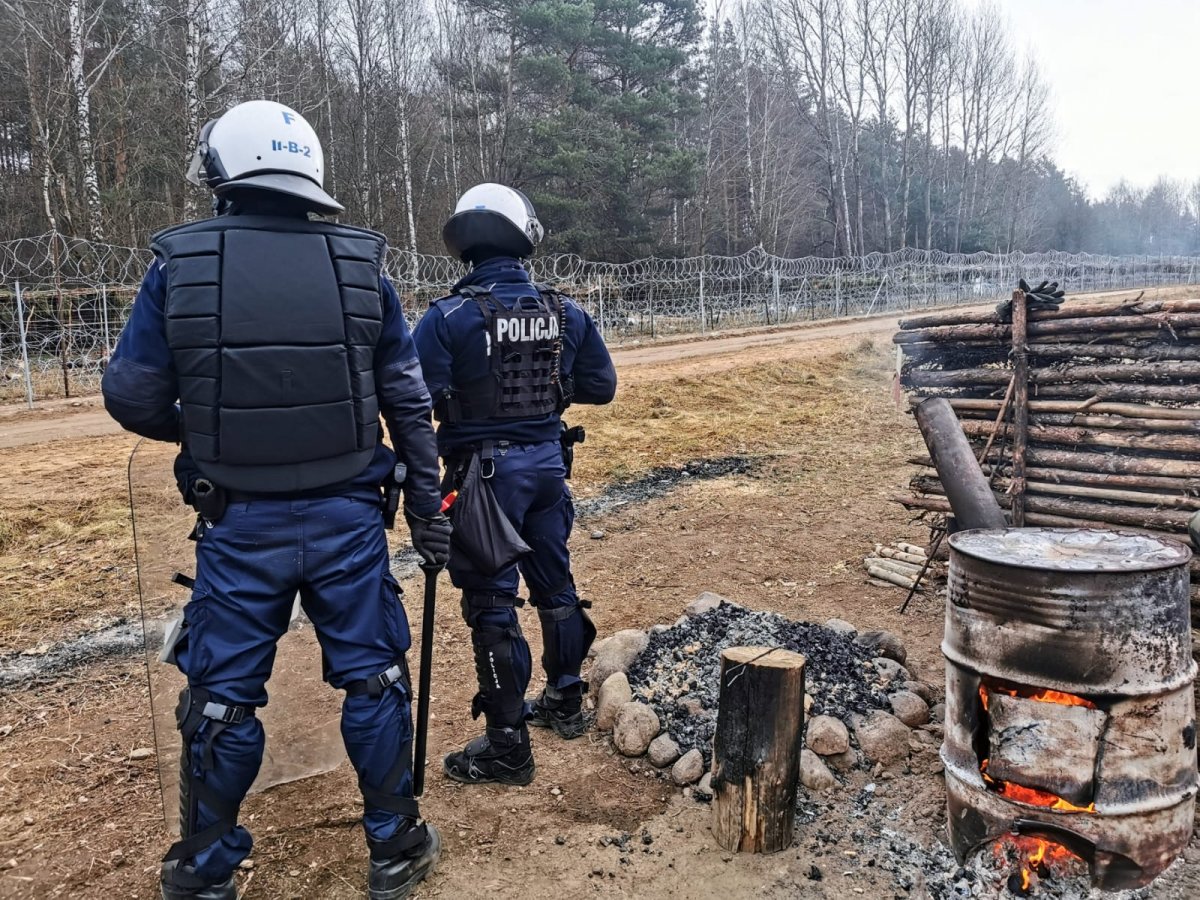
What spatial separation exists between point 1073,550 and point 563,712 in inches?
83.3

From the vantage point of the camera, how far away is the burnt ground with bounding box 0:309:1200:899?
9.32 feet

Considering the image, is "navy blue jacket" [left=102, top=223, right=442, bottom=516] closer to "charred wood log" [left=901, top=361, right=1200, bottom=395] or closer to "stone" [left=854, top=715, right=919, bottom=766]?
"stone" [left=854, top=715, right=919, bottom=766]

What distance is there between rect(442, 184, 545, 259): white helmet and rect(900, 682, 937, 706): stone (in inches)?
99.1

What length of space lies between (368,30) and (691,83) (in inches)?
615

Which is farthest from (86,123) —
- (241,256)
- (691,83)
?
(691,83)

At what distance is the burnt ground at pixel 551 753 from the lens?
9.32ft

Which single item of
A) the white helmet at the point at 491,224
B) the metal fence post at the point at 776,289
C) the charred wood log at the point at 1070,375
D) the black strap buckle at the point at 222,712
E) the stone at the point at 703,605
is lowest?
the stone at the point at 703,605

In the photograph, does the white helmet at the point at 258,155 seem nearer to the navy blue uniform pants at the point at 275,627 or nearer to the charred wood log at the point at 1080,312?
the navy blue uniform pants at the point at 275,627

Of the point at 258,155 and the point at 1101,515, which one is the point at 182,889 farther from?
the point at 1101,515

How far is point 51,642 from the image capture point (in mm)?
4898

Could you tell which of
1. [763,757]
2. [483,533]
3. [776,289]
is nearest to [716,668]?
[763,757]

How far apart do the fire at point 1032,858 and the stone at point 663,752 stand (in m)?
1.23

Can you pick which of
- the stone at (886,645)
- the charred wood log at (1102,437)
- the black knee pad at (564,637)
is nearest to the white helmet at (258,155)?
the black knee pad at (564,637)

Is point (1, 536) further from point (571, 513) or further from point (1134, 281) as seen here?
point (1134, 281)
